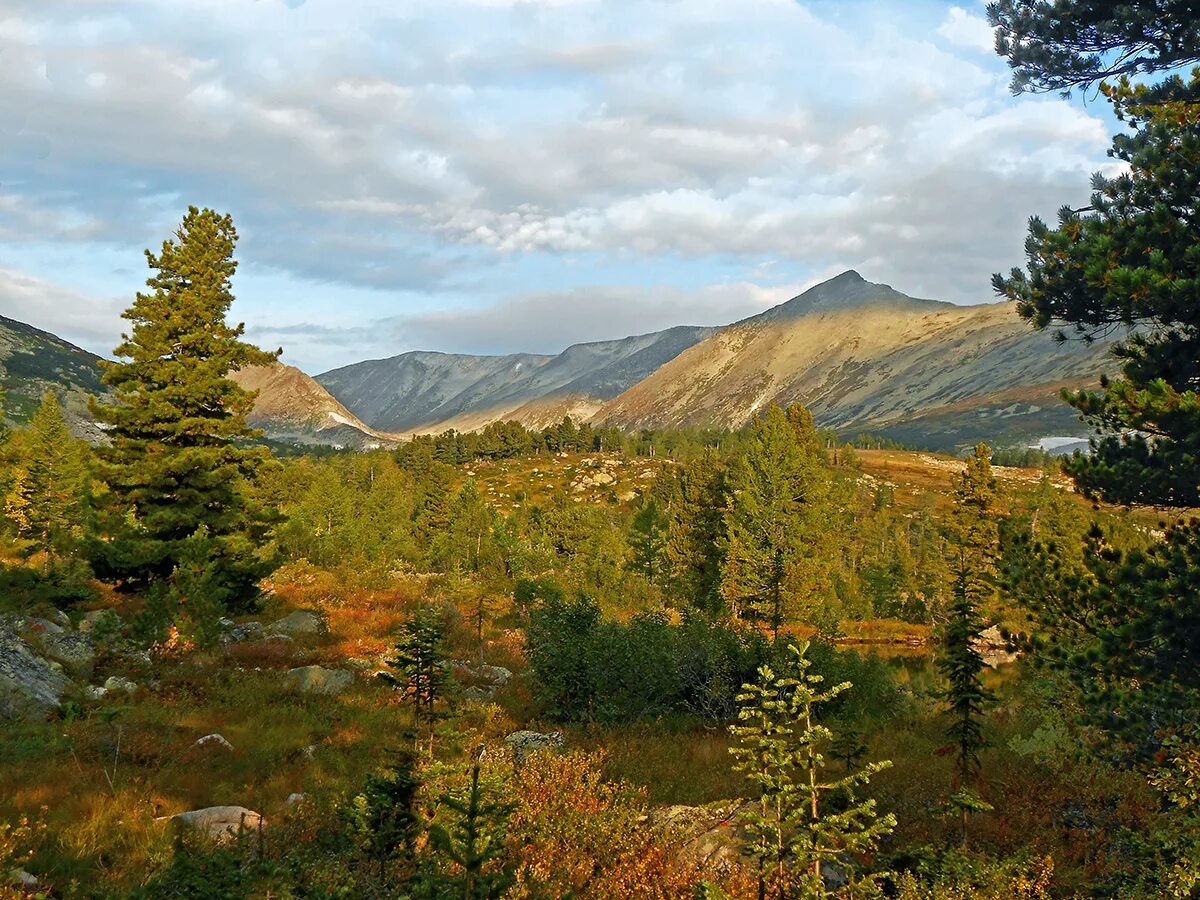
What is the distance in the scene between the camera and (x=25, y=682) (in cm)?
1200

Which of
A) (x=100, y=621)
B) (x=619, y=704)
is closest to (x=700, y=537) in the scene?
(x=619, y=704)

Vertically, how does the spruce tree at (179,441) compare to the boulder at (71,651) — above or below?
above

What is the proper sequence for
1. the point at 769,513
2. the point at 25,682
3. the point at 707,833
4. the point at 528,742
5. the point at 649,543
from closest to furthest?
the point at 707,833 → the point at 25,682 → the point at 528,742 → the point at 769,513 → the point at 649,543

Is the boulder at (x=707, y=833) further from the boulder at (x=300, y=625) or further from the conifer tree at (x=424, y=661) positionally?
the boulder at (x=300, y=625)

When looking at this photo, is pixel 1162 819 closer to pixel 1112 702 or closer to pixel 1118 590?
pixel 1112 702

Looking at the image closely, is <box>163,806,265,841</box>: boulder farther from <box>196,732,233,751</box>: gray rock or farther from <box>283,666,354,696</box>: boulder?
<box>283,666,354,696</box>: boulder

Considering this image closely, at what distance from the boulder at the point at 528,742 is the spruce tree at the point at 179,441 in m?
12.3

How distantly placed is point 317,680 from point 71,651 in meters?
5.21

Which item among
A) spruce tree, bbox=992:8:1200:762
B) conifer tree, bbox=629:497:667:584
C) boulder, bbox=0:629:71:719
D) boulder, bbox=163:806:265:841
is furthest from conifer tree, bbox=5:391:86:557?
spruce tree, bbox=992:8:1200:762

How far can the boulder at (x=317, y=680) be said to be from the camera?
15.6m

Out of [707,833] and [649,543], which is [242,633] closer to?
[707,833]

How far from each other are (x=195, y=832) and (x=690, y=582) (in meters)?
43.4

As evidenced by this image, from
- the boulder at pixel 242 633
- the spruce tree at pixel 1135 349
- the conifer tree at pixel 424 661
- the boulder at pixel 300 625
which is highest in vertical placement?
the spruce tree at pixel 1135 349

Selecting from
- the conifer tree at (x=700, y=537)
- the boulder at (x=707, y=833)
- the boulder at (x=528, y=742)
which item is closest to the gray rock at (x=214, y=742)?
the boulder at (x=528, y=742)
